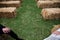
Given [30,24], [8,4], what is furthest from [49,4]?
[30,24]

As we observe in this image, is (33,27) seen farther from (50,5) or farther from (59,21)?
(50,5)

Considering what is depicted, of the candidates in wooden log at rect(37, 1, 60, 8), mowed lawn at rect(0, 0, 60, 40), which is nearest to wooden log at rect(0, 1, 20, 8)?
mowed lawn at rect(0, 0, 60, 40)

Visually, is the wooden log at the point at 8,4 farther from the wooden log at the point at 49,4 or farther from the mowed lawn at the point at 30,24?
the wooden log at the point at 49,4

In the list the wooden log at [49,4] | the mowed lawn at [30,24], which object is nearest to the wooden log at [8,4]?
the mowed lawn at [30,24]

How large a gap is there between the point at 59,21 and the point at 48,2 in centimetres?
160

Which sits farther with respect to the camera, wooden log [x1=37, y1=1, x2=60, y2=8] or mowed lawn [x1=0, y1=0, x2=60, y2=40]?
wooden log [x1=37, y1=1, x2=60, y2=8]

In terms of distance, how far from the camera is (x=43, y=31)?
445cm

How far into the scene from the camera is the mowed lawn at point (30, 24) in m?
4.27

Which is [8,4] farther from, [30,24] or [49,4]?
[30,24]

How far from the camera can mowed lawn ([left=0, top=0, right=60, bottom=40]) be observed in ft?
14.0

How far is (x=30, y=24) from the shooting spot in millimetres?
4938

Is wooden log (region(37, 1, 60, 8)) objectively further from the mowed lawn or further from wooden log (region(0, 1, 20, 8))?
wooden log (region(0, 1, 20, 8))

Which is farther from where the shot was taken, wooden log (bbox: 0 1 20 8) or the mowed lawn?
wooden log (bbox: 0 1 20 8)

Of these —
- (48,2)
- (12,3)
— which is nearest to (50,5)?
(48,2)
